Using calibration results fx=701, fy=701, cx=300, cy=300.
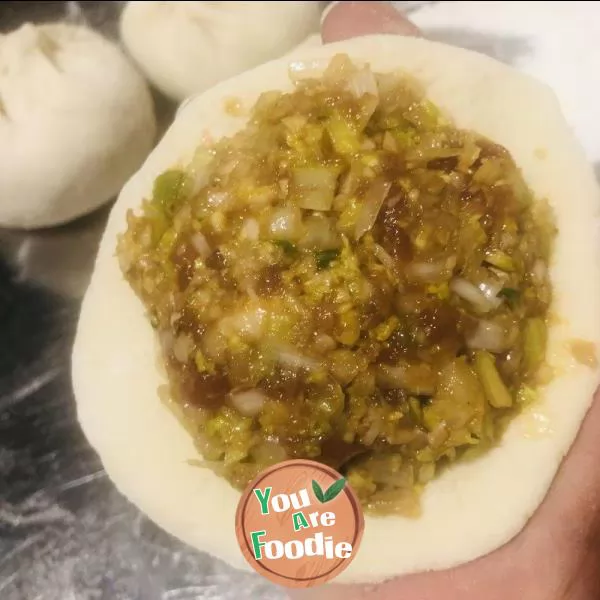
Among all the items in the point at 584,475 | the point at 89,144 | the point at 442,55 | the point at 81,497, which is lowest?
the point at 81,497

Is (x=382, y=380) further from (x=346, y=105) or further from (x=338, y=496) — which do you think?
(x=346, y=105)

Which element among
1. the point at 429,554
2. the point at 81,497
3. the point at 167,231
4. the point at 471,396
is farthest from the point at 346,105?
the point at 81,497

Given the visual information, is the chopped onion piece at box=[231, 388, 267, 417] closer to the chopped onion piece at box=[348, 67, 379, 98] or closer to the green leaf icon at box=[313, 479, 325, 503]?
the green leaf icon at box=[313, 479, 325, 503]

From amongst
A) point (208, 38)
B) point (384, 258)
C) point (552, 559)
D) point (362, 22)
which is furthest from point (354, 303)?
point (208, 38)

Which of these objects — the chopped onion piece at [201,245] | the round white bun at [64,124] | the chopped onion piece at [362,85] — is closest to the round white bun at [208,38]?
the round white bun at [64,124]

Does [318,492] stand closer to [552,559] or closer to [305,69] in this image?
[552,559]

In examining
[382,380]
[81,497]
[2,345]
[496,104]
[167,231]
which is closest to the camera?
[382,380]

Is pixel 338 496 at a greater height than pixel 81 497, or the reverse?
pixel 338 496

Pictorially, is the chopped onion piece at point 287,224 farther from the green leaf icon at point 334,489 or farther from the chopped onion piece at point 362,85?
the green leaf icon at point 334,489
